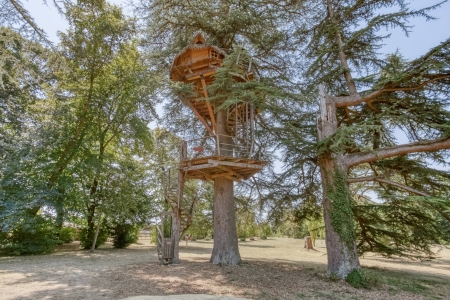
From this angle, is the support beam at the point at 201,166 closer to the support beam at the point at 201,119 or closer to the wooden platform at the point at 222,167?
the wooden platform at the point at 222,167

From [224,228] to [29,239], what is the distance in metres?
11.0

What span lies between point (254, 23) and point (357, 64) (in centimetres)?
497

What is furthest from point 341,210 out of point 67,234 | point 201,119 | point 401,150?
point 67,234

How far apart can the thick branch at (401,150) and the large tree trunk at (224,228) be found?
533 cm

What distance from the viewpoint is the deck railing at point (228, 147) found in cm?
1108

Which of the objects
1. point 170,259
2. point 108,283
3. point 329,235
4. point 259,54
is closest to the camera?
point 108,283

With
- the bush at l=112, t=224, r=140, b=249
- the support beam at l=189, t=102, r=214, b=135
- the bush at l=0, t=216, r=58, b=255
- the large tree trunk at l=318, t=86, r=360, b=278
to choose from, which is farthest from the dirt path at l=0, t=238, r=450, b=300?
the bush at l=112, t=224, r=140, b=249

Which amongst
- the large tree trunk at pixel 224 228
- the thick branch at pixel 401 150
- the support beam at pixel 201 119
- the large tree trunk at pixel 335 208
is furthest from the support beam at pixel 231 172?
the thick branch at pixel 401 150

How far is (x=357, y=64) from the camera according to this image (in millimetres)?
11727

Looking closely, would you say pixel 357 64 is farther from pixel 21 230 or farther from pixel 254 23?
pixel 21 230

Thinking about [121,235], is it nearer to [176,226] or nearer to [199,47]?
[176,226]

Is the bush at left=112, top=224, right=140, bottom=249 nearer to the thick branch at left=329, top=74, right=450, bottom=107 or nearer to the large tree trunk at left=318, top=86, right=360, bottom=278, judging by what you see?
the large tree trunk at left=318, top=86, right=360, bottom=278

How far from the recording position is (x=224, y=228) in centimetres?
1198

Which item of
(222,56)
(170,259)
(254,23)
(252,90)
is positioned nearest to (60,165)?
(170,259)
